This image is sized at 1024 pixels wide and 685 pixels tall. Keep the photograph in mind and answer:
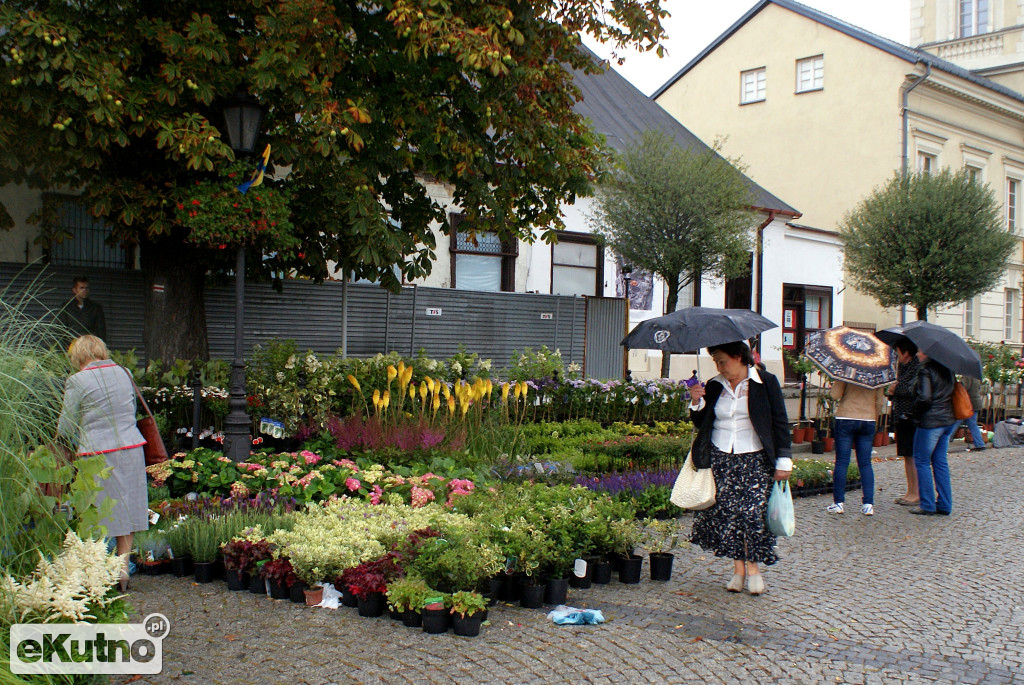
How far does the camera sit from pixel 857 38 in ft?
90.8

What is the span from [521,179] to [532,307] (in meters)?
4.90

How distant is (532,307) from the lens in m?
16.3

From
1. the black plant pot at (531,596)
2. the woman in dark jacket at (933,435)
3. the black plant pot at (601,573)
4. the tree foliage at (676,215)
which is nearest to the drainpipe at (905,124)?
the tree foliage at (676,215)

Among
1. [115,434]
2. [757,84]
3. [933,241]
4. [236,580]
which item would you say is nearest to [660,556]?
[236,580]

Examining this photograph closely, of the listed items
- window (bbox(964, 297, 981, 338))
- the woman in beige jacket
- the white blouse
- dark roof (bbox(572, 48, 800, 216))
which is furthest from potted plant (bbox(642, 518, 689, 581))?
window (bbox(964, 297, 981, 338))

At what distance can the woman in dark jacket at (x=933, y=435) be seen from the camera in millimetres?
9133

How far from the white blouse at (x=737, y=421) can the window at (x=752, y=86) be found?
87.8 ft

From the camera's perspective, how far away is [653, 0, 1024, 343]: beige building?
27.5 metres

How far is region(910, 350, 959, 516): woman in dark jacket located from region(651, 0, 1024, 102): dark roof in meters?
20.7

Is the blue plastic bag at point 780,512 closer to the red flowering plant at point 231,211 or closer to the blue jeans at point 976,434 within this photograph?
the red flowering plant at point 231,211

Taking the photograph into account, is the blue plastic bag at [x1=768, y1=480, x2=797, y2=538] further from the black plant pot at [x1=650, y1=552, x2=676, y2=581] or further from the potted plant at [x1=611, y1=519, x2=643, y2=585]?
the potted plant at [x1=611, y1=519, x2=643, y2=585]

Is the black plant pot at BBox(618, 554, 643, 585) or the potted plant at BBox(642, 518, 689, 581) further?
the potted plant at BBox(642, 518, 689, 581)

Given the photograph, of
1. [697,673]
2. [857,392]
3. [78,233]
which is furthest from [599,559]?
[78,233]

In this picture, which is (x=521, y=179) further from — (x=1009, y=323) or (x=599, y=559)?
(x=1009, y=323)
